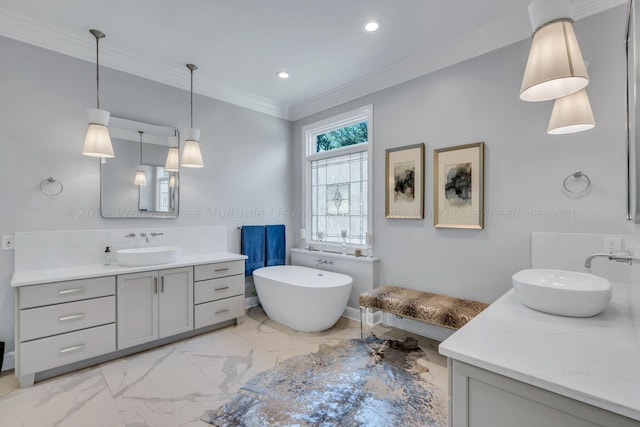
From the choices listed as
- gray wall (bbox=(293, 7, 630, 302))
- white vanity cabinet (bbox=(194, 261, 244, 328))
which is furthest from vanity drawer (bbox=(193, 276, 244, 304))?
gray wall (bbox=(293, 7, 630, 302))

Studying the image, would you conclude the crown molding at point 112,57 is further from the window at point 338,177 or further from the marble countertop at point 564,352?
the marble countertop at point 564,352

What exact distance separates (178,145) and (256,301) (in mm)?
2244

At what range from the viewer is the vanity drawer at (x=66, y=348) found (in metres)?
2.16

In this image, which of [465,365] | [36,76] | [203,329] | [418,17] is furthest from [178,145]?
[465,365]

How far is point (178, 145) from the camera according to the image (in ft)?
11.2

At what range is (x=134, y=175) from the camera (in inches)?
123

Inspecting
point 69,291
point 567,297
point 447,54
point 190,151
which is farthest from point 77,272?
point 447,54

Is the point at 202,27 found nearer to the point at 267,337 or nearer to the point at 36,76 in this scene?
the point at 36,76

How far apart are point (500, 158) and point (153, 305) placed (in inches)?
134

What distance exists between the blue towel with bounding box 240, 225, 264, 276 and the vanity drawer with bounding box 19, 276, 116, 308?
158 centimetres

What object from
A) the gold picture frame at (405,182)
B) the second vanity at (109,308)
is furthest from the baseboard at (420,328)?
the second vanity at (109,308)

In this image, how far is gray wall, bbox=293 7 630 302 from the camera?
2.07m

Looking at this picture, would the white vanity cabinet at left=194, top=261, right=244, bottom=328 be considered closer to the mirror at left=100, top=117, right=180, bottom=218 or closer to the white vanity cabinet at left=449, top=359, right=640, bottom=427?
the mirror at left=100, top=117, right=180, bottom=218

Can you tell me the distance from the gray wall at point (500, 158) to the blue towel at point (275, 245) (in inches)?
57.7
